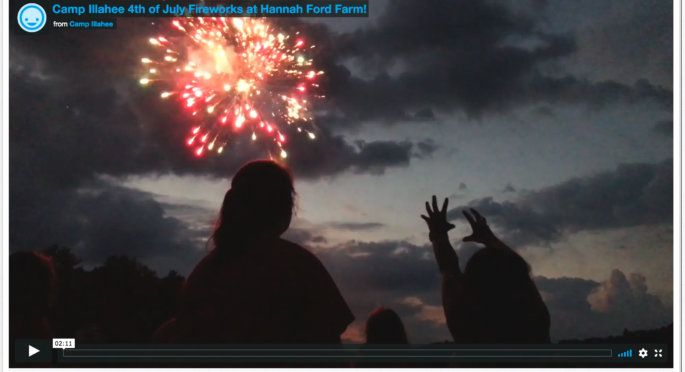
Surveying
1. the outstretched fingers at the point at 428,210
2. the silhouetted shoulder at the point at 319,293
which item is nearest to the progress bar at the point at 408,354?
the outstretched fingers at the point at 428,210

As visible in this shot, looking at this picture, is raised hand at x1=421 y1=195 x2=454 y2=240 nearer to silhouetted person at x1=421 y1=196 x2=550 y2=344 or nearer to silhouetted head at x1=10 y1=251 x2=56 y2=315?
silhouetted person at x1=421 y1=196 x2=550 y2=344

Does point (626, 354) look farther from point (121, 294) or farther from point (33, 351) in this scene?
point (121, 294)

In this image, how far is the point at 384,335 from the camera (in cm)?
387

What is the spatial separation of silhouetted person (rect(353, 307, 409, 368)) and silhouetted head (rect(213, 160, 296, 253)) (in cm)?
160

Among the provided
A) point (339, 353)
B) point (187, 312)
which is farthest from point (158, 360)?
point (339, 353)

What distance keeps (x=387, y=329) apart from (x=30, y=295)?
2553mm

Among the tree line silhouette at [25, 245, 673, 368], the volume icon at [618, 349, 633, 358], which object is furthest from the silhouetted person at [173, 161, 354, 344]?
the tree line silhouette at [25, 245, 673, 368]

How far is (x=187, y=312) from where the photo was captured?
2559 mm

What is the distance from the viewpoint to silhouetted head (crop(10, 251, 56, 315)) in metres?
3.36

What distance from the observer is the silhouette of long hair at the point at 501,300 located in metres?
2.31

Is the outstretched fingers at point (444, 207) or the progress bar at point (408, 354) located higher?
the outstretched fingers at point (444, 207)

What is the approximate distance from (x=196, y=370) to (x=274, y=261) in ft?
4.83
